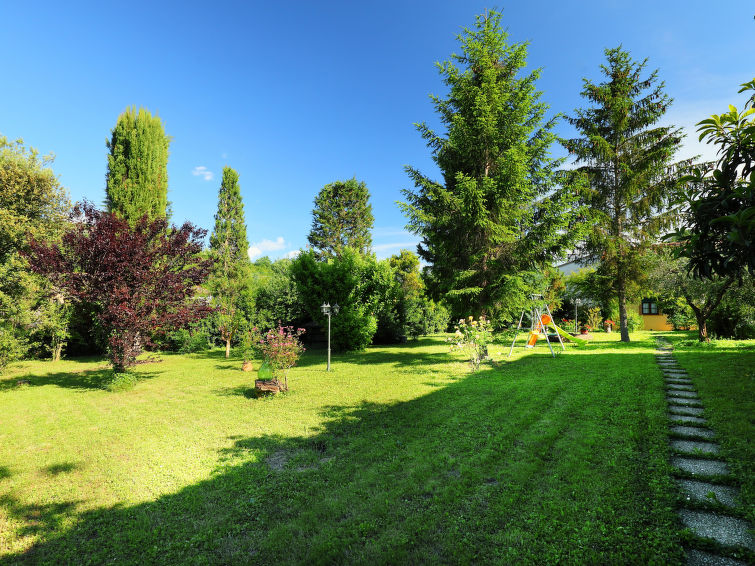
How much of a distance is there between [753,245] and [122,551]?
687cm

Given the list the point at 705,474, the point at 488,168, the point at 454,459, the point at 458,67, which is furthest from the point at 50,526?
the point at 458,67

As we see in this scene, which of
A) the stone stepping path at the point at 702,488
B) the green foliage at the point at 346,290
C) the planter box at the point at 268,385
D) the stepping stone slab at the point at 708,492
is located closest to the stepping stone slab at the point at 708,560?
the stone stepping path at the point at 702,488

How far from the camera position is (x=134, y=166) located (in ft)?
50.9

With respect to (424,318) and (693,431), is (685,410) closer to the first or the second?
(693,431)

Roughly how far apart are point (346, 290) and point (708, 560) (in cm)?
1510

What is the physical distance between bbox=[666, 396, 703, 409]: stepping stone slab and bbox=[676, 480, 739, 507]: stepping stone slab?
325 centimetres

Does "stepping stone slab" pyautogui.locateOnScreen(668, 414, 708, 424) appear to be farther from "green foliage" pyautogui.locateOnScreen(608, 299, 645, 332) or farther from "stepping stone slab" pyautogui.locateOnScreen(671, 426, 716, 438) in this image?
"green foliage" pyautogui.locateOnScreen(608, 299, 645, 332)

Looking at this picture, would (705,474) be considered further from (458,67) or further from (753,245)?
(458,67)

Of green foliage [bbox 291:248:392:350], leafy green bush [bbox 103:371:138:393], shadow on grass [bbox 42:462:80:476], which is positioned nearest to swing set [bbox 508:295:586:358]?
green foliage [bbox 291:248:392:350]

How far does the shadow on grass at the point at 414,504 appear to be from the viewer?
9.69ft

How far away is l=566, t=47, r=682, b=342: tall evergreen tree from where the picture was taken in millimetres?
14438

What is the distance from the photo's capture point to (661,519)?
3.05 metres

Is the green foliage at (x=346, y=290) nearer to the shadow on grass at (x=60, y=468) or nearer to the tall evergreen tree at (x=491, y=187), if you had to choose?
the tall evergreen tree at (x=491, y=187)

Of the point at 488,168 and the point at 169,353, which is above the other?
the point at 488,168
